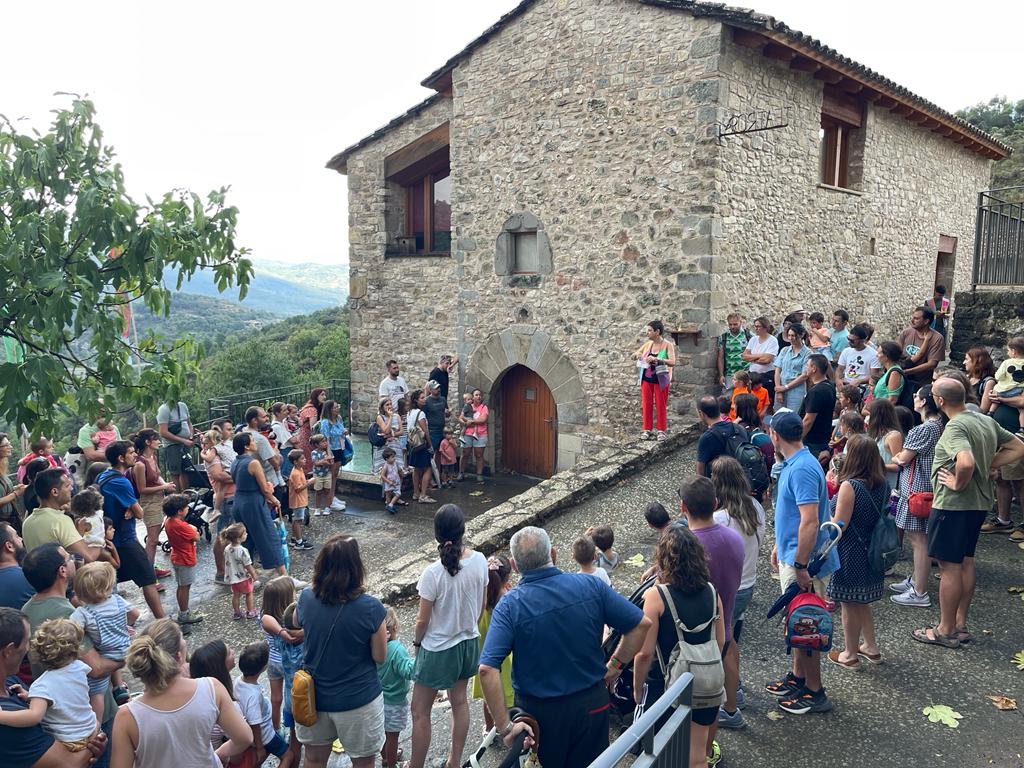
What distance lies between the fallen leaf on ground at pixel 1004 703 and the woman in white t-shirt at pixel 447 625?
2864mm

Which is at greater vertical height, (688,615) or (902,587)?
(688,615)

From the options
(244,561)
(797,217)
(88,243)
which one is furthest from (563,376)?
(88,243)

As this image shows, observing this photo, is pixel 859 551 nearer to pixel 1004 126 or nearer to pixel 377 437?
pixel 377 437

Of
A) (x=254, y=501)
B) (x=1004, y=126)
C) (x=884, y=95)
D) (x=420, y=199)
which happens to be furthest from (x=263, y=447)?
(x=1004, y=126)

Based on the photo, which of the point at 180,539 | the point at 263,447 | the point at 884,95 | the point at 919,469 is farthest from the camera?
the point at 884,95

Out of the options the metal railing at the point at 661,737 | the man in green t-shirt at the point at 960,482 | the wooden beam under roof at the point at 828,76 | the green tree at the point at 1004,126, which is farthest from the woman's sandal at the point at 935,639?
the green tree at the point at 1004,126

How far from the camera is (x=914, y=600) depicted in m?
4.98

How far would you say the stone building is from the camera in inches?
367

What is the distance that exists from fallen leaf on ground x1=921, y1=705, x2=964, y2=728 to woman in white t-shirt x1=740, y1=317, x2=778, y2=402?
15.4 ft

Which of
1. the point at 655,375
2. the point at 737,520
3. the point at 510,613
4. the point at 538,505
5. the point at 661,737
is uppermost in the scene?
the point at 655,375

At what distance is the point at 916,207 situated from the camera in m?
13.8

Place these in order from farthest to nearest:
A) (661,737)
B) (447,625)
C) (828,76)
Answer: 1. (828,76)
2. (447,625)
3. (661,737)

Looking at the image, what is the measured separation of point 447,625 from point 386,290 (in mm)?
10392

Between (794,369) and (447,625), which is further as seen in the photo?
(794,369)
